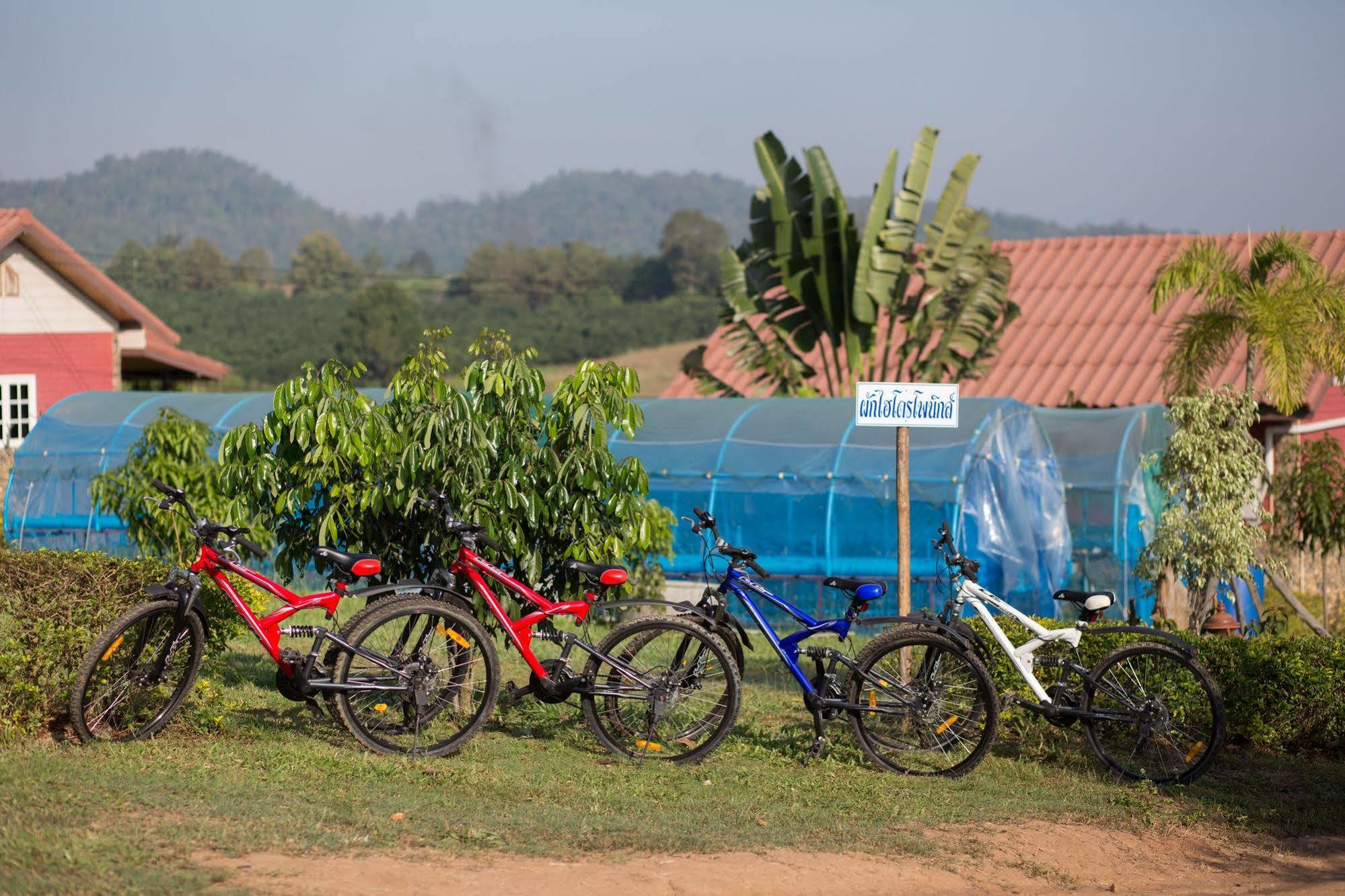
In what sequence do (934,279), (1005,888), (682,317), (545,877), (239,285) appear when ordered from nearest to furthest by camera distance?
(545,877), (1005,888), (934,279), (682,317), (239,285)

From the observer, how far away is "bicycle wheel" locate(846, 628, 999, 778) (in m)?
7.61

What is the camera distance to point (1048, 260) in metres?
28.3

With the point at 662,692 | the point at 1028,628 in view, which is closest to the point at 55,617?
the point at 662,692

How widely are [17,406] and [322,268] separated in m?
78.4

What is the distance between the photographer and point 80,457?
18938mm

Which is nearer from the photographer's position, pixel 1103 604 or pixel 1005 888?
pixel 1005 888

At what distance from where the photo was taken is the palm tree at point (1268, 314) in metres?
10.8

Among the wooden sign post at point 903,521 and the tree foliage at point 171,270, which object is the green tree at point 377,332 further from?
the wooden sign post at point 903,521

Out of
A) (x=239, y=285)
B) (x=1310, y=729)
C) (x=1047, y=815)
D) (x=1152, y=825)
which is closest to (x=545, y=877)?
(x=1047, y=815)

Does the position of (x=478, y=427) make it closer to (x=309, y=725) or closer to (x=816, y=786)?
(x=309, y=725)

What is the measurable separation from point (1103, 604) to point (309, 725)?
4721 mm

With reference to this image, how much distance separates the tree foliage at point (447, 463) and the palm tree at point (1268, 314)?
5406 mm

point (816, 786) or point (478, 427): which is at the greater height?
point (478, 427)

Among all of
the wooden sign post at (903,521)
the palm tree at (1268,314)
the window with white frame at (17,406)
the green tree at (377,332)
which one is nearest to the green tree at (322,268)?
the green tree at (377,332)
